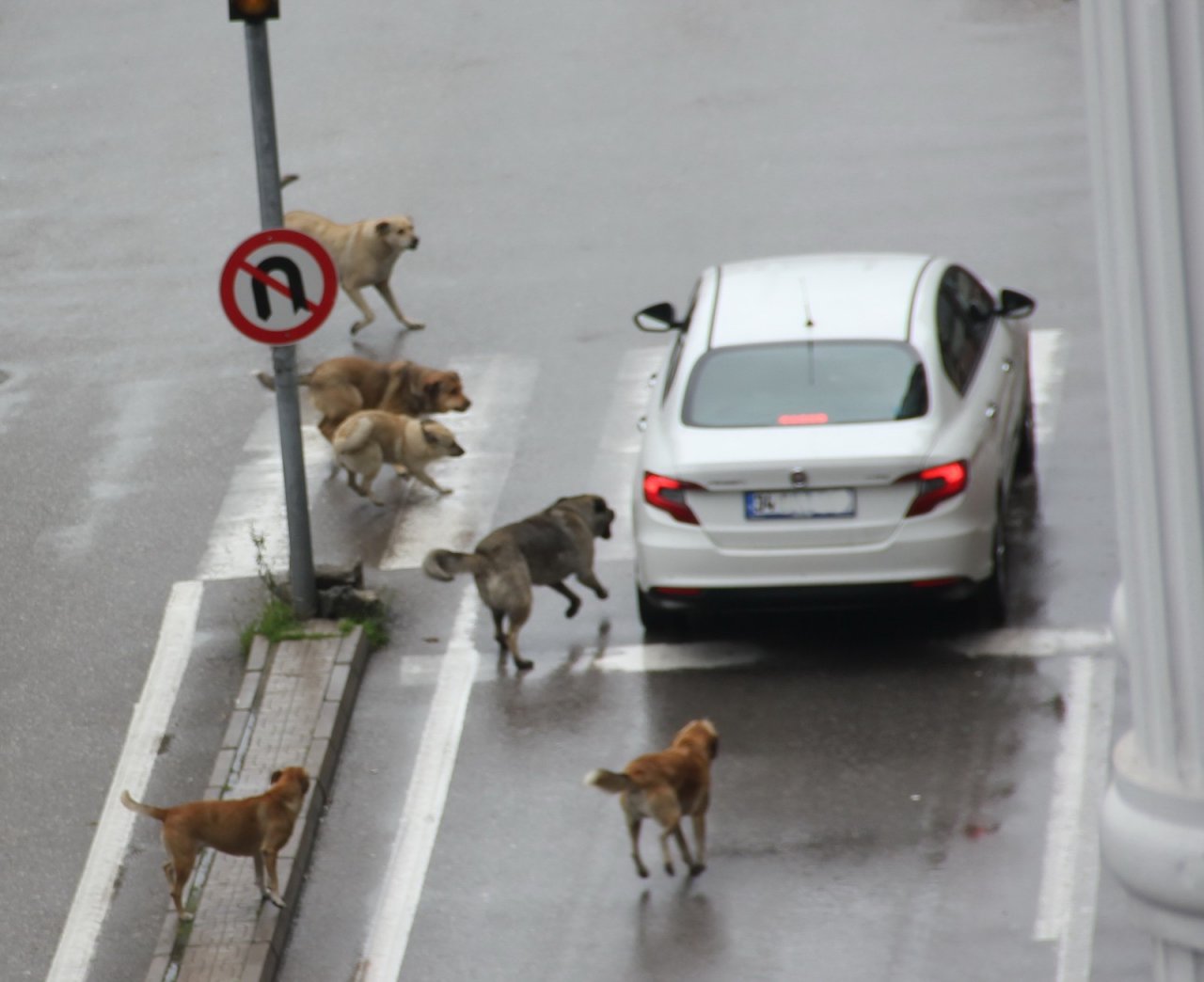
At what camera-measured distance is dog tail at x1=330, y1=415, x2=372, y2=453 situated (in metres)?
12.9

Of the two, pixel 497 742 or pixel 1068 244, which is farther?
pixel 1068 244

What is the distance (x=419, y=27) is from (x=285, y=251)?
14.1 m

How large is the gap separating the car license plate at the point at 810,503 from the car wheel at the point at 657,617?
0.86 metres

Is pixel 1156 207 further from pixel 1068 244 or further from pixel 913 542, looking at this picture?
pixel 1068 244

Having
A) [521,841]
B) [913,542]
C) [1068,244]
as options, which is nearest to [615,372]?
[1068,244]

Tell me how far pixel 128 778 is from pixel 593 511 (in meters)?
2.76

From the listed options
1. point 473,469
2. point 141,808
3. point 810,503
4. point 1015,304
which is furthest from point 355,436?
point 141,808

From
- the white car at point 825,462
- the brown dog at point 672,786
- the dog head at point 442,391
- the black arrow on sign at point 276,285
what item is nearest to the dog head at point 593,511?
the white car at point 825,462

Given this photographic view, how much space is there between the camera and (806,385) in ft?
35.8

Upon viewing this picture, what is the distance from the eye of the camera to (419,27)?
24.1 metres

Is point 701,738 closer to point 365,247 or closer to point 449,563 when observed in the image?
point 449,563

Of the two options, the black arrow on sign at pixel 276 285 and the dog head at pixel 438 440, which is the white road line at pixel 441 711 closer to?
the dog head at pixel 438 440

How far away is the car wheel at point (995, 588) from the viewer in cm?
1095

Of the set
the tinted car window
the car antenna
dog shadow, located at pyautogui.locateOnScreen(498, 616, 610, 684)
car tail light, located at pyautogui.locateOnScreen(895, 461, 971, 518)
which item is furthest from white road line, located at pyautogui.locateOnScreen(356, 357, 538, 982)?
the tinted car window
